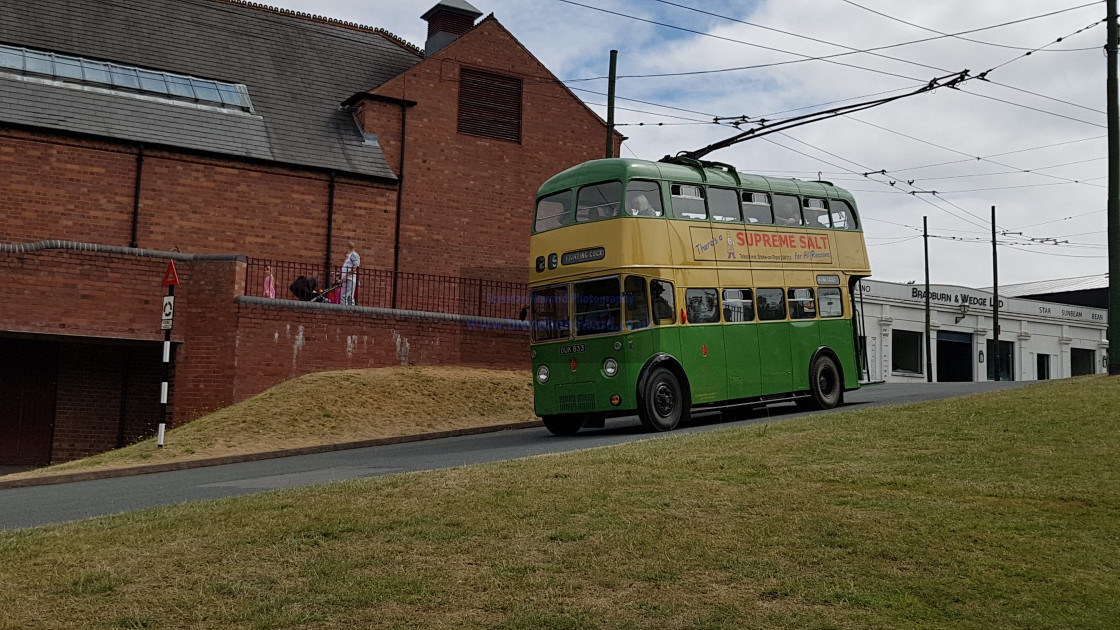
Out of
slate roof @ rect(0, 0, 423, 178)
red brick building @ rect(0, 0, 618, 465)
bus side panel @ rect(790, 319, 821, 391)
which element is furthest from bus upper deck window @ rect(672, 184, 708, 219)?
slate roof @ rect(0, 0, 423, 178)

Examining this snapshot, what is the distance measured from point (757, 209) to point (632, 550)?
11876mm

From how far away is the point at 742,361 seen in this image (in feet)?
58.9

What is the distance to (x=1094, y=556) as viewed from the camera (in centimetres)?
740

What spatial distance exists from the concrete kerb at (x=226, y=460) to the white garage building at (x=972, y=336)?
32.6 meters

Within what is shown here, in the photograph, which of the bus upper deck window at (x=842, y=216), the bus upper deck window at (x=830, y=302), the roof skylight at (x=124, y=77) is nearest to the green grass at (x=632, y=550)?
the bus upper deck window at (x=830, y=302)

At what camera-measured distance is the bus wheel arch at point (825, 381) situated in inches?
757

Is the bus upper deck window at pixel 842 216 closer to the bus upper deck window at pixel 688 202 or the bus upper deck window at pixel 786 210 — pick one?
the bus upper deck window at pixel 786 210

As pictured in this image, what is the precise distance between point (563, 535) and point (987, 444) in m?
5.99

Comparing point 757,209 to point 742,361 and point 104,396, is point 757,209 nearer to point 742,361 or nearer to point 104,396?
point 742,361

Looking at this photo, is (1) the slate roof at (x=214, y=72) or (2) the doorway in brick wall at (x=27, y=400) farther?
(1) the slate roof at (x=214, y=72)

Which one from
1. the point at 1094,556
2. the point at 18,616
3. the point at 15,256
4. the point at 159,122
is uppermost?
the point at 159,122

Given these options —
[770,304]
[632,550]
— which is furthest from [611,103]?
[632,550]

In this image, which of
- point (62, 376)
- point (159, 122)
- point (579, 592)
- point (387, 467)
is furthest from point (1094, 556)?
point (159, 122)

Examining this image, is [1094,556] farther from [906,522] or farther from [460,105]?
[460,105]
